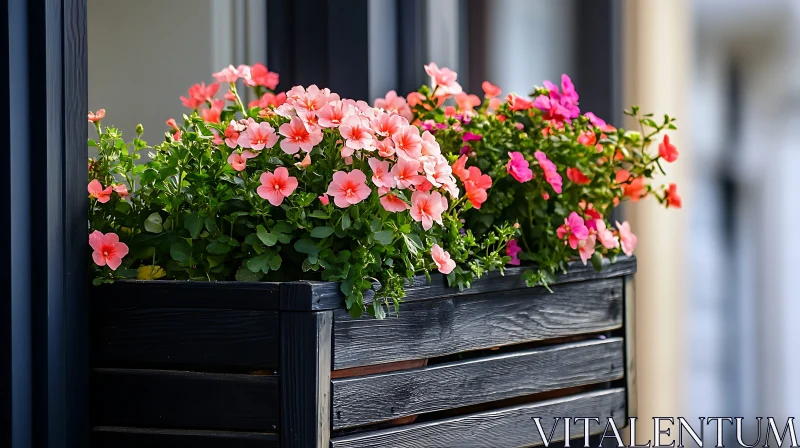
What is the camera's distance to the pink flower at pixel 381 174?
882mm

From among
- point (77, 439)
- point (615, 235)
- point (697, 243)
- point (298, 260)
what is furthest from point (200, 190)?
point (697, 243)

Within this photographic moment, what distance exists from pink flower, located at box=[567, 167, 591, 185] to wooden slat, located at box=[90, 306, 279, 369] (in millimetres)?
549

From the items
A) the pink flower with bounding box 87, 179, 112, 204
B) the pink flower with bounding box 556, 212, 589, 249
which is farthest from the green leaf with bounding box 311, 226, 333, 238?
the pink flower with bounding box 556, 212, 589, 249

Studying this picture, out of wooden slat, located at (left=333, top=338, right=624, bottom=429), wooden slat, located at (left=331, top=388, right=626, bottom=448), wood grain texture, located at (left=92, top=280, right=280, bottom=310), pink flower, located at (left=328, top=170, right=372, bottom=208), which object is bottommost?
wooden slat, located at (left=331, top=388, right=626, bottom=448)

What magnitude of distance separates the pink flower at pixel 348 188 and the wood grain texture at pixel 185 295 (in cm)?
12

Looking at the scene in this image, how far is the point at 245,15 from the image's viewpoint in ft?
5.01

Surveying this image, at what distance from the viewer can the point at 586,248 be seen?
1.14m

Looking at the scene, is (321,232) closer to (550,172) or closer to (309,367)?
(309,367)

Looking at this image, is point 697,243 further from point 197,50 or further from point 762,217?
point 197,50

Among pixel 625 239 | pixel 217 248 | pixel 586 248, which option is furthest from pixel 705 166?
pixel 217 248

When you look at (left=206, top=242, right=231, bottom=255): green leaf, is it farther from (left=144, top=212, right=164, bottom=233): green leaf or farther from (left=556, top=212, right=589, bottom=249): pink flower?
(left=556, top=212, right=589, bottom=249): pink flower

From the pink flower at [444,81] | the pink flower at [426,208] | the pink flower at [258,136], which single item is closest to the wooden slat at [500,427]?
the pink flower at [426,208]

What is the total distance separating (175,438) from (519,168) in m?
0.56

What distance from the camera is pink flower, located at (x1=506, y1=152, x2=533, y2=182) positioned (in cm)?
106
